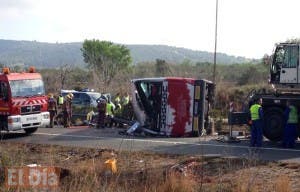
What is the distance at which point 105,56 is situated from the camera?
67250 millimetres

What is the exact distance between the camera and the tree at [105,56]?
192ft

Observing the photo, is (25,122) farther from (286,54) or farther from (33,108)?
(286,54)

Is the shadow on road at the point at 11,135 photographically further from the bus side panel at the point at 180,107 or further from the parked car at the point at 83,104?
the parked car at the point at 83,104

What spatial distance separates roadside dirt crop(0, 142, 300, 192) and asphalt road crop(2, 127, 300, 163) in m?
0.99

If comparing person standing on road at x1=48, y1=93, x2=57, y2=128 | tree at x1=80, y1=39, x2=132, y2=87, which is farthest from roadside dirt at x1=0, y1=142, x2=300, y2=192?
tree at x1=80, y1=39, x2=132, y2=87

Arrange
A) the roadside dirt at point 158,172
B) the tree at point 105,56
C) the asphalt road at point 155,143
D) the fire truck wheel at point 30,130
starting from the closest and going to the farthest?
the roadside dirt at point 158,172 → the asphalt road at point 155,143 → the fire truck wheel at point 30,130 → the tree at point 105,56

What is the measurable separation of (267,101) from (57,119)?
39.6 ft

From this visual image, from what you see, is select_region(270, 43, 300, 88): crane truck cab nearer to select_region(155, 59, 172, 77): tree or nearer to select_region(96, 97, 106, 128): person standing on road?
select_region(96, 97, 106, 128): person standing on road

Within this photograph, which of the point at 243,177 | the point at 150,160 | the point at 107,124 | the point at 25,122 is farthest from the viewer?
the point at 107,124

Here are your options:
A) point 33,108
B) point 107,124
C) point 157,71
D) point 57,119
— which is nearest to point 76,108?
point 57,119

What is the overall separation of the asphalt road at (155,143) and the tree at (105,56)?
108 feet

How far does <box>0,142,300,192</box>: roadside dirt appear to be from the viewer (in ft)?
36.5

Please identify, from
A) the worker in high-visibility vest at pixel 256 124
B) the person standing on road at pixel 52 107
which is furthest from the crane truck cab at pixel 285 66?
the person standing on road at pixel 52 107

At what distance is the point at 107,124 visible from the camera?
25953 millimetres
